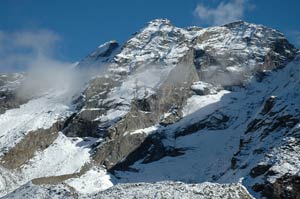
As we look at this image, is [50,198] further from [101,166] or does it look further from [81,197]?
[101,166]

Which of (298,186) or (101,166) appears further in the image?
(101,166)

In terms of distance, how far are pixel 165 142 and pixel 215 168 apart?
2929 cm

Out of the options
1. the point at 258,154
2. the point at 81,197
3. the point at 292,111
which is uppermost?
the point at 292,111

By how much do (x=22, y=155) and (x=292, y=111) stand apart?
80.3 metres

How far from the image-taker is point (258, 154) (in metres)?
119

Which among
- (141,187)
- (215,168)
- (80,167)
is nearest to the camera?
(141,187)

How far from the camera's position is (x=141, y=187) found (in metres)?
61.2

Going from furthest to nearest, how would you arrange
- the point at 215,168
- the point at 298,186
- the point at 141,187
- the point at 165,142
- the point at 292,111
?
the point at 165,142
the point at 215,168
the point at 292,111
the point at 298,186
the point at 141,187

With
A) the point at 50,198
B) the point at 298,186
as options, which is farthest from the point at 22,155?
the point at 50,198

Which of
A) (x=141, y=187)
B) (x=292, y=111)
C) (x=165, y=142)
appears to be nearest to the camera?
(x=141, y=187)

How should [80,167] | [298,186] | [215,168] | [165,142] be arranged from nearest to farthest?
[298,186] < [215,168] < [80,167] < [165,142]

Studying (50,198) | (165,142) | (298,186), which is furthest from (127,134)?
(50,198)

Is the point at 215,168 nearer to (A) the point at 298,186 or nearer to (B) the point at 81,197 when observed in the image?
(A) the point at 298,186

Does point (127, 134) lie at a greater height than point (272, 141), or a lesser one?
greater
